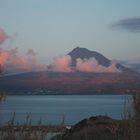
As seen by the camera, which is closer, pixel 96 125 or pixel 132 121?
pixel 132 121

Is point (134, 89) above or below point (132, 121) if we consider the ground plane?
above

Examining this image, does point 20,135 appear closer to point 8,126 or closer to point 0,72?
point 8,126

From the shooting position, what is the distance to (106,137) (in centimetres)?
1293

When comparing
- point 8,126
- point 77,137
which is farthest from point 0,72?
point 77,137

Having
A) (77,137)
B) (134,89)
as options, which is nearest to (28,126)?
(134,89)

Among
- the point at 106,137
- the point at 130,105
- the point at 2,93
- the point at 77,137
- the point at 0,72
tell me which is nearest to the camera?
the point at 0,72

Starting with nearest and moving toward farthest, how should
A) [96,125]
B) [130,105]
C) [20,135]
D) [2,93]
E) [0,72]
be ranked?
[0,72] → [2,93] → [20,135] → [130,105] → [96,125]

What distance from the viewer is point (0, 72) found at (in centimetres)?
578

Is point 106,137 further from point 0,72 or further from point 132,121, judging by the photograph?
point 0,72

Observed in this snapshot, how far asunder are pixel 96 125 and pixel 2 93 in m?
10.5

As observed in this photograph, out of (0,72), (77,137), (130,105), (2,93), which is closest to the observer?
(0,72)

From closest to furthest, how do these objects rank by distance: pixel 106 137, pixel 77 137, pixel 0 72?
pixel 0 72 < pixel 106 137 < pixel 77 137

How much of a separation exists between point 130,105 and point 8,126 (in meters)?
2.10

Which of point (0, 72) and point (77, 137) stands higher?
point (0, 72)
